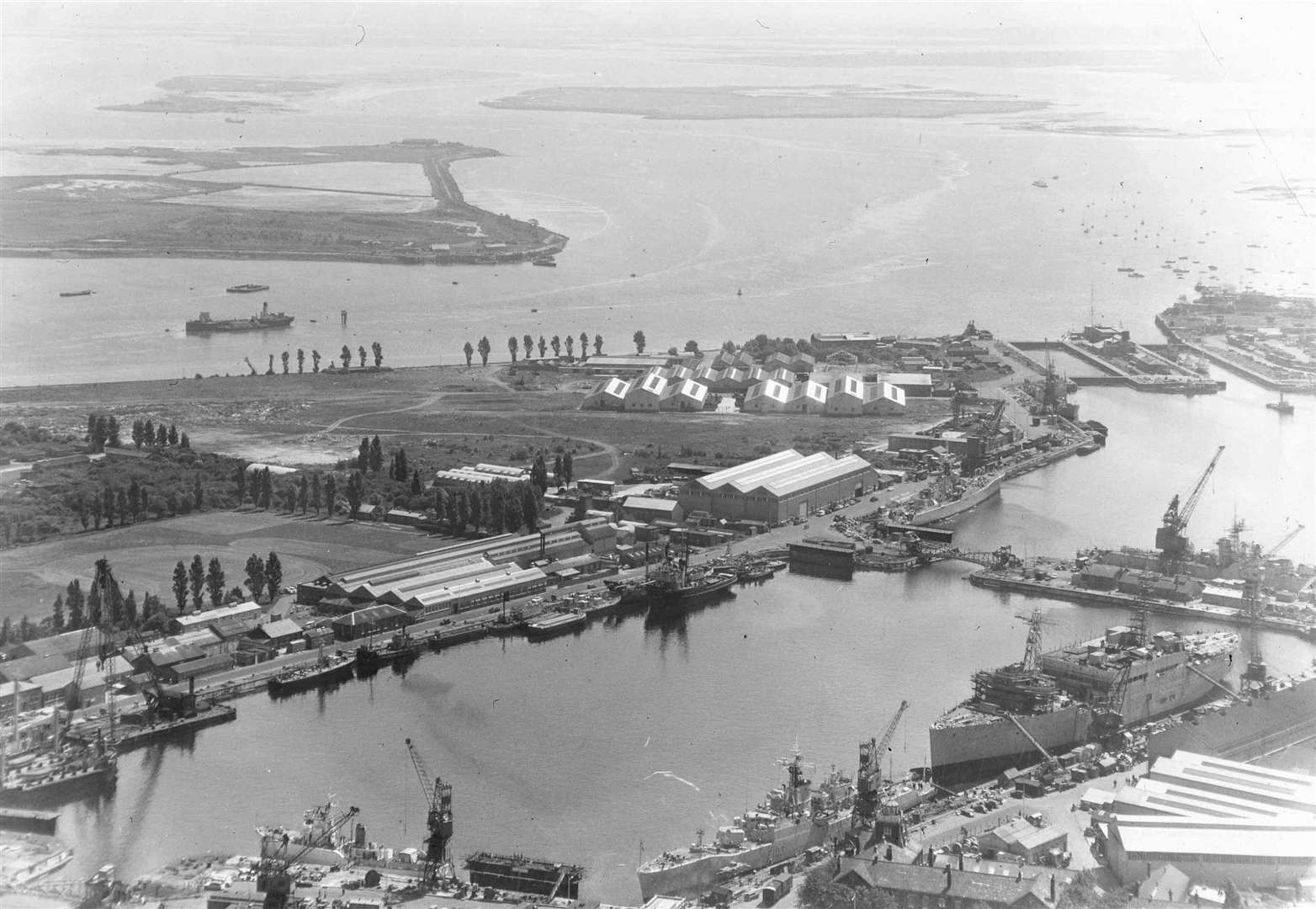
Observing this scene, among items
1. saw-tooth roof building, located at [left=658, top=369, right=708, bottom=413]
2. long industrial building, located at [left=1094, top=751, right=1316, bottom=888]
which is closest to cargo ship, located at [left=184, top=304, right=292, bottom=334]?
saw-tooth roof building, located at [left=658, top=369, right=708, bottom=413]

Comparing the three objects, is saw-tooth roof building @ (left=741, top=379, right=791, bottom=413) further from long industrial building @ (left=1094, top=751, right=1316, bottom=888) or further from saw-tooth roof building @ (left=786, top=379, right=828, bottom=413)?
long industrial building @ (left=1094, top=751, right=1316, bottom=888)

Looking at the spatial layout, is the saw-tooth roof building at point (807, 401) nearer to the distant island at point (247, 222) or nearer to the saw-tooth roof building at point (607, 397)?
the saw-tooth roof building at point (607, 397)

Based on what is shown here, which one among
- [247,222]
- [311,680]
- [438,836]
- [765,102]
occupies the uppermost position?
[765,102]

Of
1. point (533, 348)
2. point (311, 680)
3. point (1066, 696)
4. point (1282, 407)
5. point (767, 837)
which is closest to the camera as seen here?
point (767, 837)

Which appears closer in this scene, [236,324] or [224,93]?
[236,324]

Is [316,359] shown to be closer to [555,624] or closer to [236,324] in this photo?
[236,324]

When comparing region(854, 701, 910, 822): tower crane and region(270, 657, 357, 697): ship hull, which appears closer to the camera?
region(854, 701, 910, 822): tower crane

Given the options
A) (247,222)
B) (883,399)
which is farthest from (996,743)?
(247,222)

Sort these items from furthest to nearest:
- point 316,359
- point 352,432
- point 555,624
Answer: point 316,359 → point 352,432 → point 555,624
